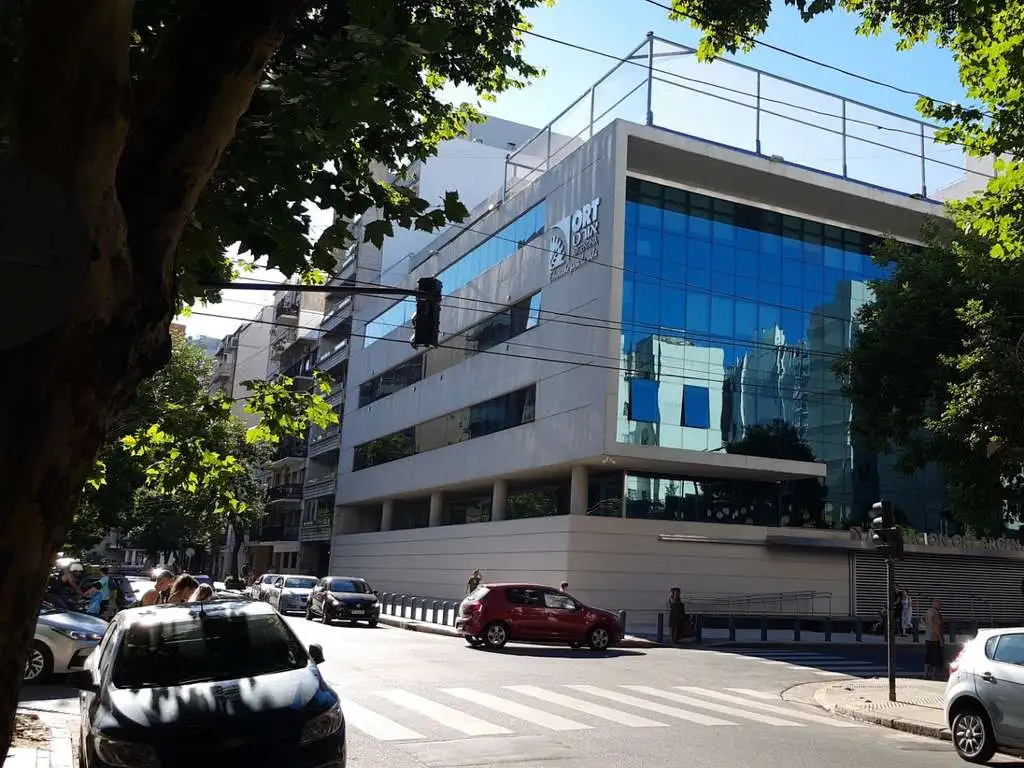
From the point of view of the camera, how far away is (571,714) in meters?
11.4

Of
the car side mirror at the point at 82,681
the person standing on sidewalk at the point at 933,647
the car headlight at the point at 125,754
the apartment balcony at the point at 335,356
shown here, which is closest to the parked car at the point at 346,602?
the person standing on sidewalk at the point at 933,647

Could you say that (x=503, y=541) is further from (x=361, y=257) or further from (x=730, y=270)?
(x=361, y=257)

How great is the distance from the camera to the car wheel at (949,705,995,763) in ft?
31.4

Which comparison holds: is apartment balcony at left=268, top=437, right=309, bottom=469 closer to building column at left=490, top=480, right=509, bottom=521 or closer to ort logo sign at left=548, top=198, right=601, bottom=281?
building column at left=490, top=480, right=509, bottom=521

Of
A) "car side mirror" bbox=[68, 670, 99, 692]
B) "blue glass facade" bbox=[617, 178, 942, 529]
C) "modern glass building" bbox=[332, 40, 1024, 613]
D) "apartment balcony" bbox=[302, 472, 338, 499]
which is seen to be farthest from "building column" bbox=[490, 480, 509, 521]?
"car side mirror" bbox=[68, 670, 99, 692]

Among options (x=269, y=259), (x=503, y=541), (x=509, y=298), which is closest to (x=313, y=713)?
(x=269, y=259)

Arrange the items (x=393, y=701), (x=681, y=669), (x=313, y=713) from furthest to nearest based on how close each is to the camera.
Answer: (x=681, y=669) < (x=393, y=701) < (x=313, y=713)

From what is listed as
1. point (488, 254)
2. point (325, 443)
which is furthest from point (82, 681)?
point (325, 443)

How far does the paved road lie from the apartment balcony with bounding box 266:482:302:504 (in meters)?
48.5

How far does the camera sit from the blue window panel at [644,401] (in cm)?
3155

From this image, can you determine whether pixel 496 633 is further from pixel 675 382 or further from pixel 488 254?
pixel 488 254

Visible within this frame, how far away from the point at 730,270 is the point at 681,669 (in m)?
19.7

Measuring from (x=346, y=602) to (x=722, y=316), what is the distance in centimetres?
1708

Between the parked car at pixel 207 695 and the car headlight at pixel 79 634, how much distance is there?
6.29 m
